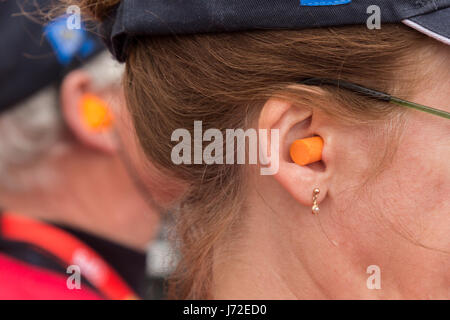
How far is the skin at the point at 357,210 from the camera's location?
1209 mm

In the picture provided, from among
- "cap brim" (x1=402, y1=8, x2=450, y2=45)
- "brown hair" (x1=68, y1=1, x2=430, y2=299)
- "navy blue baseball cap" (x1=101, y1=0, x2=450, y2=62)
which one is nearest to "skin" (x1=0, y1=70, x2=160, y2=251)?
"brown hair" (x1=68, y1=1, x2=430, y2=299)

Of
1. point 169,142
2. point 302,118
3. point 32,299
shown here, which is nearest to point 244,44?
point 302,118

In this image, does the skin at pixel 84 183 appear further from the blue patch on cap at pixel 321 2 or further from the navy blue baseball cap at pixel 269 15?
the blue patch on cap at pixel 321 2

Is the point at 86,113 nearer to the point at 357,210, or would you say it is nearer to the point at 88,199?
the point at 88,199

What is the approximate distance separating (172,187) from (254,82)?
1.40ft

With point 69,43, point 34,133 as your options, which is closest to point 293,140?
point 69,43

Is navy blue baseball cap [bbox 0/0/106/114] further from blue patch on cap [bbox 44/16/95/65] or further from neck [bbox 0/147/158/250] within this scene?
neck [bbox 0/147/158/250]

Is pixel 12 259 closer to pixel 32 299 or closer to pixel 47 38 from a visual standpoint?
pixel 32 299

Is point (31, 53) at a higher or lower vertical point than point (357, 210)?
higher

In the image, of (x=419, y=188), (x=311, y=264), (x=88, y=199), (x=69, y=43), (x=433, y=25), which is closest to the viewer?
(x=433, y=25)

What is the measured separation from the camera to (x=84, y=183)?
2.61 meters

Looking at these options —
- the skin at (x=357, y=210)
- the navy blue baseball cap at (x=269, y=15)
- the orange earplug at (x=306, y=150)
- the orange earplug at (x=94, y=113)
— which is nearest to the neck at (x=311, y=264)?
the skin at (x=357, y=210)

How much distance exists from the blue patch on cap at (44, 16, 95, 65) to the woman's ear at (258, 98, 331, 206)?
118 cm

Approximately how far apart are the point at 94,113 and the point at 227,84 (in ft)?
4.58
